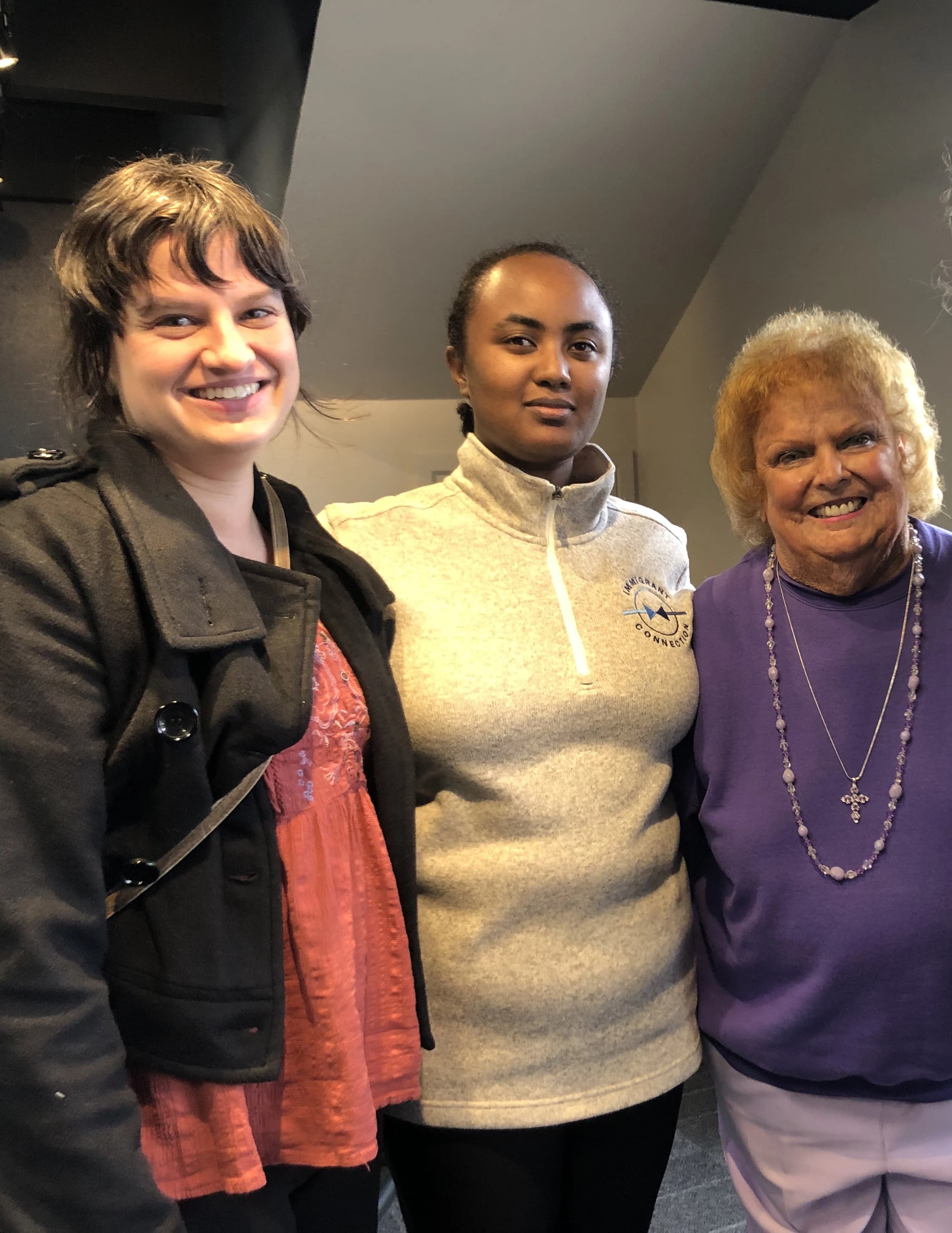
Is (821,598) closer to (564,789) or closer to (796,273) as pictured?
(564,789)

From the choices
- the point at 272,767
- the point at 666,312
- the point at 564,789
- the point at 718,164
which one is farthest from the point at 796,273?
the point at 272,767

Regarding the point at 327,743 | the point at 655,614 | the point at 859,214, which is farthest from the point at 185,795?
the point at 859,214

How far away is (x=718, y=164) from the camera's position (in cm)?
274

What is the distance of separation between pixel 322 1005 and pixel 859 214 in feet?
7.83

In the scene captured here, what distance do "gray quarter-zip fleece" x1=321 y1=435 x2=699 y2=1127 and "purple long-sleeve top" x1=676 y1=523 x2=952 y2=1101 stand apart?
0.20 ft

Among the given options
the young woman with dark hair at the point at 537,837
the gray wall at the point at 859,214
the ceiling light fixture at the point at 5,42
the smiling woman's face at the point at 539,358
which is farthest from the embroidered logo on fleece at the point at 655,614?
the ceiling light fixture at the point at 5,42

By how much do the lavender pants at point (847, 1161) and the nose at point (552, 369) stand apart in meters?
0.99

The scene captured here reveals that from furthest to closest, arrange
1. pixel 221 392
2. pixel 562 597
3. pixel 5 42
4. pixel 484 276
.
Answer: pixel 5 42, pixel 484 276, pixel 562 597, pixel 221 392

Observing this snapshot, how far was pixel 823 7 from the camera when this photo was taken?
236 centimetres

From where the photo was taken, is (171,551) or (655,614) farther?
(655,614)

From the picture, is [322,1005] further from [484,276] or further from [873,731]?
[484,276]

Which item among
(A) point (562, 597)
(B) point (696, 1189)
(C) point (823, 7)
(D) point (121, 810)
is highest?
(C) point (823, 7)

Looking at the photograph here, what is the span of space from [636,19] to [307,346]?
1309mm

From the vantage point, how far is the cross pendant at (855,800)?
1.21m
